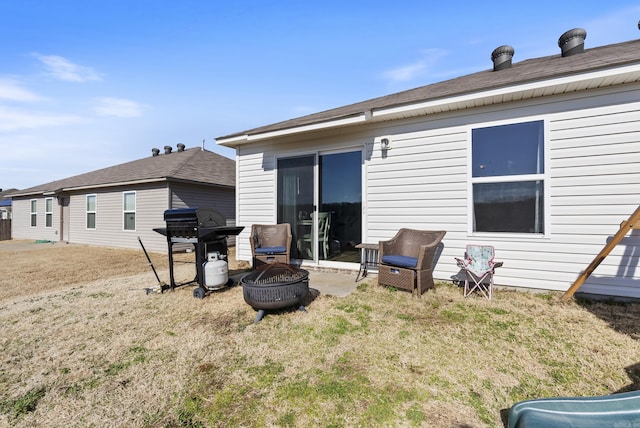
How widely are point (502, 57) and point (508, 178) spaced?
3.21 meters

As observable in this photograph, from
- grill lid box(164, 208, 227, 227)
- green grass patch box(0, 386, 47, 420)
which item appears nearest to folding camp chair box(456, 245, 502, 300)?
grill lid box(164, 208, 227, 227)

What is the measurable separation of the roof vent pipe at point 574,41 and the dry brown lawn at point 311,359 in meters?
4.53

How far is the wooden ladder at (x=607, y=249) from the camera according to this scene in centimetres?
300

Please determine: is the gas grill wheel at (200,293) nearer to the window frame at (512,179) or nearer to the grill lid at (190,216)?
the grill lid at (190,216)

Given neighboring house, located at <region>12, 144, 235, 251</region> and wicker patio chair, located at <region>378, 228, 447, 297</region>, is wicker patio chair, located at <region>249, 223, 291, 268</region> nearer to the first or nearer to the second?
wicker patio chair, located at <region>378, 228, 447, 297</region>

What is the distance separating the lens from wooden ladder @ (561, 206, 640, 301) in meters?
3.00

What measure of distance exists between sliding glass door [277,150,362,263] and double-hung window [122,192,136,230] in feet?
24.4

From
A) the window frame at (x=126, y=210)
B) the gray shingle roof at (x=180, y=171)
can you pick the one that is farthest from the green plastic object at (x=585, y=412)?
the window frame at (x=126, y=210)

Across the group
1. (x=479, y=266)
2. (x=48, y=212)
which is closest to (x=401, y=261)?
(x=479, y=266)

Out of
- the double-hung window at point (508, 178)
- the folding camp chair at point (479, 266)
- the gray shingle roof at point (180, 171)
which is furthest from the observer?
the gray shingle roof at point (180, 171)

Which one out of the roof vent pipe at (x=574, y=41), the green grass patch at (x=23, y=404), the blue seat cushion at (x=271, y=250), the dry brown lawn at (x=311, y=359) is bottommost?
the green grass patch at (x=23, y=404)

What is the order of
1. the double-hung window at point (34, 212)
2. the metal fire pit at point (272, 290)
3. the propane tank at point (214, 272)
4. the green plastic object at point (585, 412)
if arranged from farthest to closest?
the double-hung window at point (34, 212) → the propane tank at point (214, 272) → the metal fire pit at point (272, 290) → the green plastic object at point (585, 412)

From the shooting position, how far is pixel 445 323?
2.93m

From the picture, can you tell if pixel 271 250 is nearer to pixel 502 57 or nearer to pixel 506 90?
pixel 506 90
